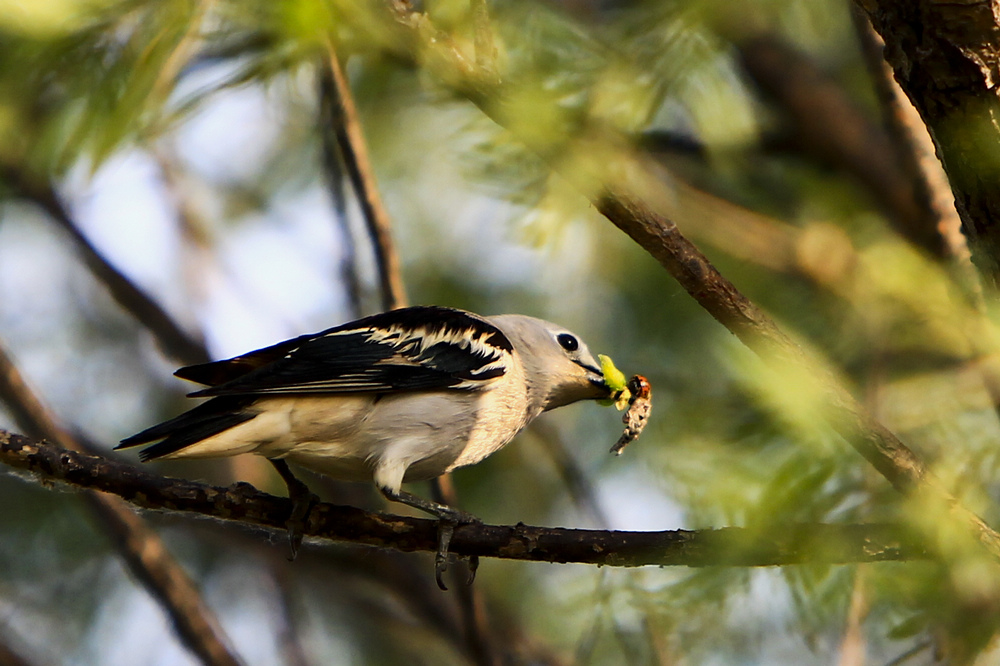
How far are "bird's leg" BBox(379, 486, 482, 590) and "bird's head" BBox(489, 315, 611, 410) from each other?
951 mm

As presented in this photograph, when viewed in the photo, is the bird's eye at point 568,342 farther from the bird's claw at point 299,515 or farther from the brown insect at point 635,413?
the bird's claw at point 299,515

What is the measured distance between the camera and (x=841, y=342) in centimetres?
395

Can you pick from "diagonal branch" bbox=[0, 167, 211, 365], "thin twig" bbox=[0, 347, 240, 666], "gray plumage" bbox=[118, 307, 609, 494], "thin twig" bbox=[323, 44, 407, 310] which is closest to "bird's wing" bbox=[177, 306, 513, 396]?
"gray plumage" bbox=[118, 307, 609, 494]

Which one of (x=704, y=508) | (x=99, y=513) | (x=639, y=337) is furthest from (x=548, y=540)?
(x=639, y=337)

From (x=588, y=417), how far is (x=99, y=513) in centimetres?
350

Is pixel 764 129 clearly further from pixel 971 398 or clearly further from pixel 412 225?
pixel 971 398

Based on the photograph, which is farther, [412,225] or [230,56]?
[412,225]

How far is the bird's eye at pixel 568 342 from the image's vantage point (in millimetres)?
4652

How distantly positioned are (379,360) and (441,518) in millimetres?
771

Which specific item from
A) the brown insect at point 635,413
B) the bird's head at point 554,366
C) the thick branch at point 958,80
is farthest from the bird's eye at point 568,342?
the thick branch at point 958,80

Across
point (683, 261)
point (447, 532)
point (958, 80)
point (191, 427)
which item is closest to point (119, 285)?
point (191, 427)

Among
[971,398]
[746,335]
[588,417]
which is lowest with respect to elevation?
[588,417]

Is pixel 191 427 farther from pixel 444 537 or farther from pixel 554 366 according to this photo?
pixel 554 366

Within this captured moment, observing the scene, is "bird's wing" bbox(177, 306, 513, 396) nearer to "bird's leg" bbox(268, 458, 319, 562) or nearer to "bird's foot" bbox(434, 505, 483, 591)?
"bird's leg" bbox(268, 458, 319, 562)
